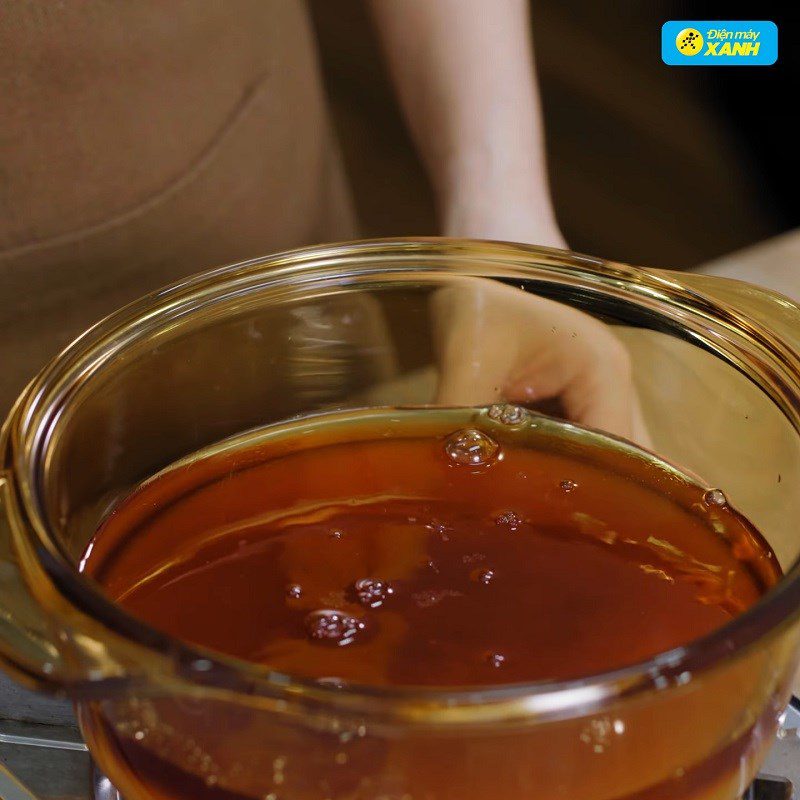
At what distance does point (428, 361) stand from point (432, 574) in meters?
0.10

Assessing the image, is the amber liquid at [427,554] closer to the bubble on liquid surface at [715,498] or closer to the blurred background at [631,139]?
the bubble on liquid surface at [715,498]

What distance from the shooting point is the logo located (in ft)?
5.67

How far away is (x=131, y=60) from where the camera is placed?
604 millimetres

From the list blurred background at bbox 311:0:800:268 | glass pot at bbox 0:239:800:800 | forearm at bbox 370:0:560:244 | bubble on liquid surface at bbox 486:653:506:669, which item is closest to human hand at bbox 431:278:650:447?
glass pot at bbox 0:239:800:800

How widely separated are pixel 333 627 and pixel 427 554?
0.10 ft

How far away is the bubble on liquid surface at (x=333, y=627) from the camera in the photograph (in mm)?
227

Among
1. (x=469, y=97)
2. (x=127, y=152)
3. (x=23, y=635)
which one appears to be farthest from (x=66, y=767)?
(x=469, y=97)

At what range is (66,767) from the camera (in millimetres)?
292

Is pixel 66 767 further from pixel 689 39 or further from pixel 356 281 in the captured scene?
pixel 689 39

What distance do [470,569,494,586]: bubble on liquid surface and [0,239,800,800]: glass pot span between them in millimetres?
53

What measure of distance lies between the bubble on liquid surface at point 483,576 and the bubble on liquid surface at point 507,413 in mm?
69

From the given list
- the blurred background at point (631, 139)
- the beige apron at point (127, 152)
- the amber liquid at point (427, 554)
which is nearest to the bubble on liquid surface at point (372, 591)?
the amber liquid at point (427, 554)

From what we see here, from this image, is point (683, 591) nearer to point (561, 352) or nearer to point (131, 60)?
point (561, 352)

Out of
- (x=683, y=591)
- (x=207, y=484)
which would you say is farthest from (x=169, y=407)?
(x=683, y=591)
